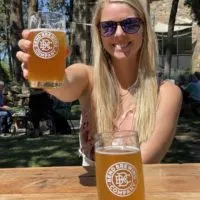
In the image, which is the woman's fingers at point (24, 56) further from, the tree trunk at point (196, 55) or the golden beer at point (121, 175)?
the tree trunk at point (196, 55)

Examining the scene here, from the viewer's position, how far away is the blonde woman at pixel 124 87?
200 cm

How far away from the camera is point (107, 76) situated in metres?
2.20

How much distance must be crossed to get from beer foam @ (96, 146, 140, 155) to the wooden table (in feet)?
1.01

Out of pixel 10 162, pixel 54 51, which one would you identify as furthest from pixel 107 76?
pixel 10 162

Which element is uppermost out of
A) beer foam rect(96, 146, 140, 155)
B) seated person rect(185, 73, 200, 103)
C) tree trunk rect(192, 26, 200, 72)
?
beer foam rect(96, 146, 140, 155)

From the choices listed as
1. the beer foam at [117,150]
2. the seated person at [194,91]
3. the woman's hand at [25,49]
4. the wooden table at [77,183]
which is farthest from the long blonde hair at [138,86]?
the seated person at [194,91]

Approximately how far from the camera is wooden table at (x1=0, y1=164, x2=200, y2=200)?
4.74ft

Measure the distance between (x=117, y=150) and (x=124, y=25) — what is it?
0.93m

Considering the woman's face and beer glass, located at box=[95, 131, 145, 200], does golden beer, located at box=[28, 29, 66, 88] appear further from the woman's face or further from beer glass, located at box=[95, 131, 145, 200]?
the woman's face

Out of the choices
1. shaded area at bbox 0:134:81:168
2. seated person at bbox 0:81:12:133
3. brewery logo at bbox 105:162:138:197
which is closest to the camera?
brewery logo at bbox 105:162:138:197

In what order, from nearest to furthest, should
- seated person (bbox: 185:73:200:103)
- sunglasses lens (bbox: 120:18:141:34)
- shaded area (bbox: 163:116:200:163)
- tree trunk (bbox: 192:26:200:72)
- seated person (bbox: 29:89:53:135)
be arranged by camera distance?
sunglasses lens (bbox: 120:18:141:34) → shaded area (bbox: 163:116:200:163) → seated person (bbox: 29:89:53:135) → seated person (bbox: 185:73:200:103) → tree trunk (bbox: 192:26:200:72)

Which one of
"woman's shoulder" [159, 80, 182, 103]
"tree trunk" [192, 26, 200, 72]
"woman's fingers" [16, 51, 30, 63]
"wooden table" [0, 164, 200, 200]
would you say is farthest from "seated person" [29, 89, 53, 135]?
"tree trunk" [192, 26, 200, 72]

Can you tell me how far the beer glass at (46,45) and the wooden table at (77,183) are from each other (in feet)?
1.17

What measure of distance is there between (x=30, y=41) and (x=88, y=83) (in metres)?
0.86
